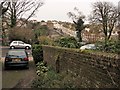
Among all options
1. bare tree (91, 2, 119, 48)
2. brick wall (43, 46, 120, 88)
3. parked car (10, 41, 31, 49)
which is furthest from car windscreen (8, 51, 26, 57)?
bare tree (91, 2, 119, 48)

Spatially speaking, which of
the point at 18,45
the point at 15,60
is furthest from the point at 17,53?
the point at 18,45

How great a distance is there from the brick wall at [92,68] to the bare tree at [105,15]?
35.4 metres

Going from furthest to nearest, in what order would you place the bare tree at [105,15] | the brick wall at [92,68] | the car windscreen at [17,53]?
the bare tree at [105,15], the car windscreen at [17,53], the brick wall at [92,68]

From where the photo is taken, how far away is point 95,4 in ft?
152

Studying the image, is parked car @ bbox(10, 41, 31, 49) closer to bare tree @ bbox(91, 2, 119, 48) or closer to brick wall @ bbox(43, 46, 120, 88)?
bare tree @ bbox(91, 2, 119, 48)

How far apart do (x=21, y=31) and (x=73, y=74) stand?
37.2m

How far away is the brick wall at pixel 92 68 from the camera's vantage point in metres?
5.20

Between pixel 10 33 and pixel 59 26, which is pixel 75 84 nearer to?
pixel 10 33

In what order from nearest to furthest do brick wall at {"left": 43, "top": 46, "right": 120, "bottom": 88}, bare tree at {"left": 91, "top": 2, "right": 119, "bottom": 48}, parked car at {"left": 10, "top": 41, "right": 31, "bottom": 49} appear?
brick wall at {"left": 43, "top": 46, "right": 120, "bottom": 88} < parked car at {"left": 10, "top": 41, "right": 31, "bottom": 49} < bare tree at {"left": 91, "top": 2, "right": 119, "bottom": 48}

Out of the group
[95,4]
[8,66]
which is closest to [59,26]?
[95,4]

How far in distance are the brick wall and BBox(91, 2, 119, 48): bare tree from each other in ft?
116

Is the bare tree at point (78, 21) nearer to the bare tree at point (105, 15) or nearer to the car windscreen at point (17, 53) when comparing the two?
the bare tree at point (105, 15)

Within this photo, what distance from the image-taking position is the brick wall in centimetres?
520

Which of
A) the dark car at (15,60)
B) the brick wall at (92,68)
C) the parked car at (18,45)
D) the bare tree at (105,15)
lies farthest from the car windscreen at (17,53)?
the bare tree at (105,15)
